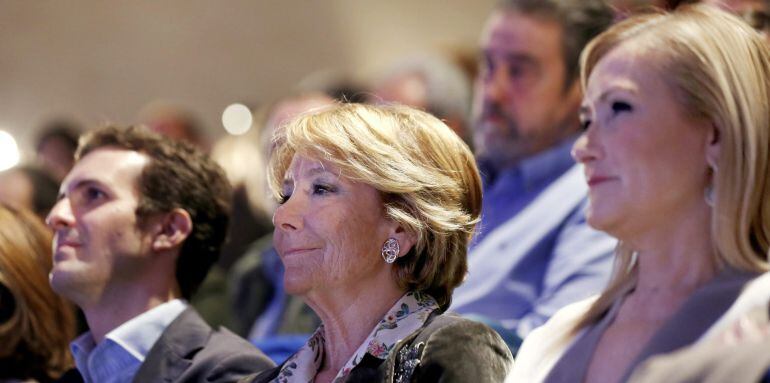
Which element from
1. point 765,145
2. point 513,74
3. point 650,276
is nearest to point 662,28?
point 765,145

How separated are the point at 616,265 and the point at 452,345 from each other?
31 cm

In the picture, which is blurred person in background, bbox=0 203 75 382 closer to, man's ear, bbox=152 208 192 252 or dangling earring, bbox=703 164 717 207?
man's ear, bbox=152 208 192 252

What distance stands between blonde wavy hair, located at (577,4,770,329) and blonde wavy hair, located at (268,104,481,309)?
50 centimetres

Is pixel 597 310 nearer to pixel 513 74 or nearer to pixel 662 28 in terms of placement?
pixel 662 28

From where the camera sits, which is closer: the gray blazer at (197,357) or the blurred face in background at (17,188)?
the gray blazer at (197,357)

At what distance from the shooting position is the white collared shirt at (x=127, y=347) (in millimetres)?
2842

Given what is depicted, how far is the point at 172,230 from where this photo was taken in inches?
118

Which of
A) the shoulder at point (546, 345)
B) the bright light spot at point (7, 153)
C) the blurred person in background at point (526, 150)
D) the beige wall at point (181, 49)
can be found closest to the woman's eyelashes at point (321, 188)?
the shoulder at point (546, 345)

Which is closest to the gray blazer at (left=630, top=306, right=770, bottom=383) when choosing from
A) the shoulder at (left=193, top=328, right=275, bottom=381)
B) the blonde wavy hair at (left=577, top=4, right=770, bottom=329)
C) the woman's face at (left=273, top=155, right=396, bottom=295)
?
the blonde wavy hair at (left=577, top=4, right=770, bottom=329)

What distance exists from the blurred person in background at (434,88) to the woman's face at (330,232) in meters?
1.86

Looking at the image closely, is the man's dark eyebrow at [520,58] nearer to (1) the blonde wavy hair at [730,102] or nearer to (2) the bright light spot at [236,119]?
(1) the blonde wavy hair at [730,102]

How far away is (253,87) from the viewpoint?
7.07 meters

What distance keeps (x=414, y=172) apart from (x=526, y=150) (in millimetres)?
1177

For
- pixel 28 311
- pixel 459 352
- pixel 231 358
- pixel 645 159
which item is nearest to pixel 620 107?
pixel 645 159
